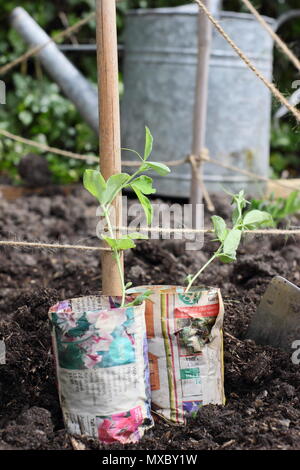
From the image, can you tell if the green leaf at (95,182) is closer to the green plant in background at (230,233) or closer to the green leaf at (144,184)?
the green leaf at (144,184)

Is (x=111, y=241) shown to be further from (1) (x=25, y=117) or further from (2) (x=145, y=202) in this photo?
(1) (x=25, y=117)

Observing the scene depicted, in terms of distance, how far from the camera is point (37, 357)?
1302 millimetres

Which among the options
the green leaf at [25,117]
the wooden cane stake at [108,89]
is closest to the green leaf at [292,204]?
the wooden cane stake at [108,89]

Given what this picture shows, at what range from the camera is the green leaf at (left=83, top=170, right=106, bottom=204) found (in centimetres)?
118

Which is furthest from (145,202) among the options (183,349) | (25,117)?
(25,117)

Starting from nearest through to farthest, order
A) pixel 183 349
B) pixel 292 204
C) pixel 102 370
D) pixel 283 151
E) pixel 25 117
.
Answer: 1. pixel 102 370
2. pixel 183 349
3. pixel 292 204
4. pixel 25 117
5. pixel 283 151

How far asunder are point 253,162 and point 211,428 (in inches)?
83.4

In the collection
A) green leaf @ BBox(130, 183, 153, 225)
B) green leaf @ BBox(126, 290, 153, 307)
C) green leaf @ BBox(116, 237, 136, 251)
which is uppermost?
green leaf @ BBox(130, 183, 153, 225)

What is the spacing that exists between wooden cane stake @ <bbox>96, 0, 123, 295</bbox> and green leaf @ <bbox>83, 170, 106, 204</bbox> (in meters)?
0.09

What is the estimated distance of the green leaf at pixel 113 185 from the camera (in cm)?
119

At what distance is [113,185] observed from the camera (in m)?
1.20

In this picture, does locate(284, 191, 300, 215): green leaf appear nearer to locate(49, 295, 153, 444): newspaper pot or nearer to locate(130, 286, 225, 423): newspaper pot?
locate(130, 286, 225, 423): newspaper pot

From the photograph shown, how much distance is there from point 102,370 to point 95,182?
0.33m

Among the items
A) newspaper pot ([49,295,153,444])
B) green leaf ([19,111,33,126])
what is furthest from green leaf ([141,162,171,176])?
green leaf ([19,111,33,126])
